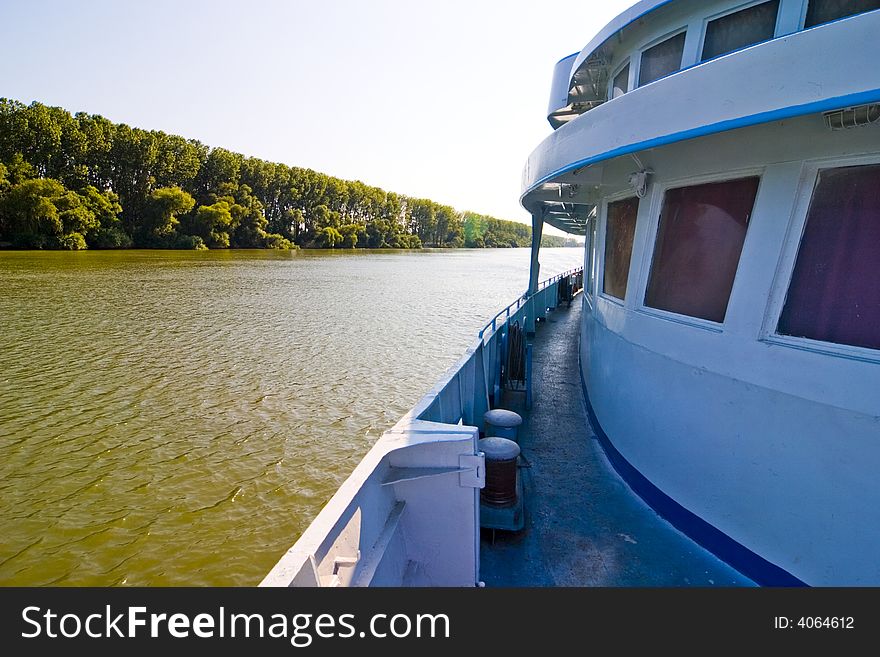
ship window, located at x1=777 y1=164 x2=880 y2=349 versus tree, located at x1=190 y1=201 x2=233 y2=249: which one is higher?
ship window, located at x1=777 y1=164 x2=880 y2=349

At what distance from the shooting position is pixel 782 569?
3.24 metres

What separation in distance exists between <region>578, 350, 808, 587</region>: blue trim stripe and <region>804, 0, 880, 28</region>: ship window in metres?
3.56

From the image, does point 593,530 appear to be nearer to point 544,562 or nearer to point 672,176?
point 544,562

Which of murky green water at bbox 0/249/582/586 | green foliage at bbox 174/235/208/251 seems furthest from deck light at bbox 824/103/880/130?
green foliage at bbox 174/235/208/251

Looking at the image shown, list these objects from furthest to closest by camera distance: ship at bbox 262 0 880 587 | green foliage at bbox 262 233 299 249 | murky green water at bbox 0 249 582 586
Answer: green foliage at bbox 262 233 299 249, murky green water at bbox 0 249 582 586, ship at bbox 262 0 880 587

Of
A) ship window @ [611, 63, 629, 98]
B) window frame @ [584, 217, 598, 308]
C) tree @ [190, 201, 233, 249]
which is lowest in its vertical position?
tree @ [190, 201, 233, 249]

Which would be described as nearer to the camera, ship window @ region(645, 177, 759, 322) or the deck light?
the deck light

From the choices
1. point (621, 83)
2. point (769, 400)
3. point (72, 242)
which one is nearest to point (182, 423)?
point (621, 83)

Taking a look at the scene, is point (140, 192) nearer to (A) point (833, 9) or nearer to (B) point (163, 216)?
(B) point (163, 216)

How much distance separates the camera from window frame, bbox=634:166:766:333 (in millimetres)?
3322

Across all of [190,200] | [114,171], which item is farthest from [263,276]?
[114,171]

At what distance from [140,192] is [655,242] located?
83720mm

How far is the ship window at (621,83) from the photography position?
5345 millimetres

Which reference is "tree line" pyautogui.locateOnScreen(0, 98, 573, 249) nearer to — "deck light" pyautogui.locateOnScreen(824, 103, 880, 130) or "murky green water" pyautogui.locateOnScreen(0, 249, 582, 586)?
"murky green water" pyautogui.locateOnScreen(0, 249, 582, 586)
